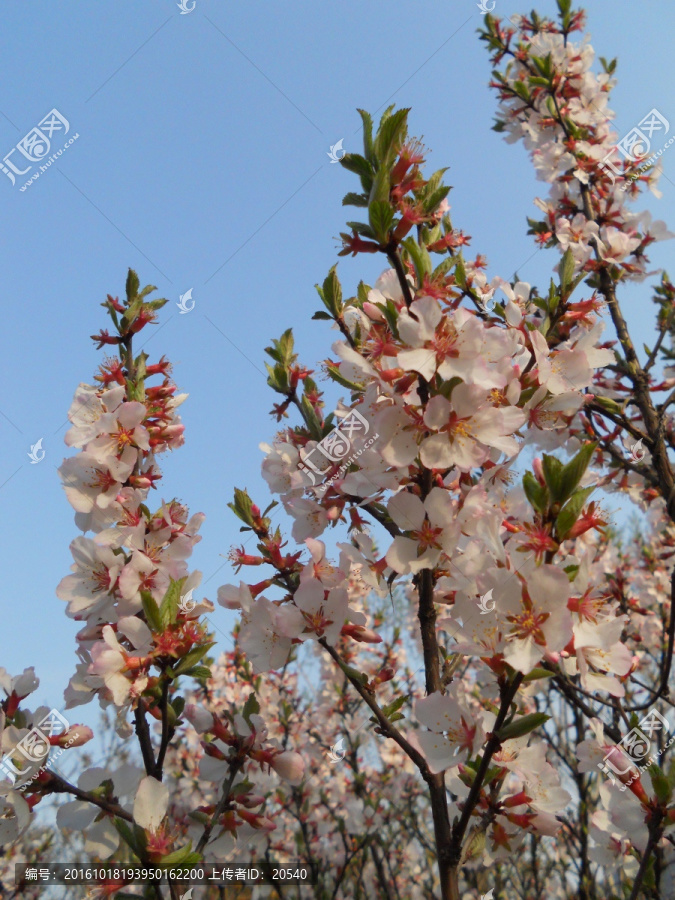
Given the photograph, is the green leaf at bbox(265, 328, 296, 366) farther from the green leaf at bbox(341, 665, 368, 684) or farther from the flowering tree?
the green leaf at bbox(341, 665, 368, 684)

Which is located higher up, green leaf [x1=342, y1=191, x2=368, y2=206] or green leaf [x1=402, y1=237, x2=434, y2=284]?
green leaf [x1=342, y1=191, x2=368, y2=206]

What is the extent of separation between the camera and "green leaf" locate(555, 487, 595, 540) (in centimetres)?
117

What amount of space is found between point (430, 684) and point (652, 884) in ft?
3.72

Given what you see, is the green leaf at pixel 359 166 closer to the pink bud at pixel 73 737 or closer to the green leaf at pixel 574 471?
the green leaf at pixel 574 471

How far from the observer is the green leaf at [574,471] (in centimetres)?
119

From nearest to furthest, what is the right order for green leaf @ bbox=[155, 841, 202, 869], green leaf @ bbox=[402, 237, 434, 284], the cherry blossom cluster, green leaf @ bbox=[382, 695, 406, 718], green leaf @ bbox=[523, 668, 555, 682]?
1. green leaf @ bbox=[523, 668, 555, 682]
2. green leaf @ bbox=[155, 841, 202, 869]
3. green leaf @ bbox=[402, 237, 434, 284]
4. green leaf @ bbox=[382, 695, 406, 718]
5. the cherry blossom cluster

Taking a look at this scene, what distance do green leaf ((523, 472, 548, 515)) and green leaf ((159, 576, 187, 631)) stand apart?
98 cm

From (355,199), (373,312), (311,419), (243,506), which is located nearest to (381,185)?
(355,199)

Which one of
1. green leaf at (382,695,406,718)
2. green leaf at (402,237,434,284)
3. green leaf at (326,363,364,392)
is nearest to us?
green leaf at (402,237,434,284)

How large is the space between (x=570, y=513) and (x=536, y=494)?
0.27ft

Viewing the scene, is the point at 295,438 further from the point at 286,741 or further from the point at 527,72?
the point at 527,72

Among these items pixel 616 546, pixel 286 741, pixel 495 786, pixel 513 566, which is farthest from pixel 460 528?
pixel 616 546

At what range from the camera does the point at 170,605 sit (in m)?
1.66

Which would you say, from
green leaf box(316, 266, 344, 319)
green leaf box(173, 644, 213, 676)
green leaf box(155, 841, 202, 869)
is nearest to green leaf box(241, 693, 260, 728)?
green leaf box(173, 644, 213, 676)
